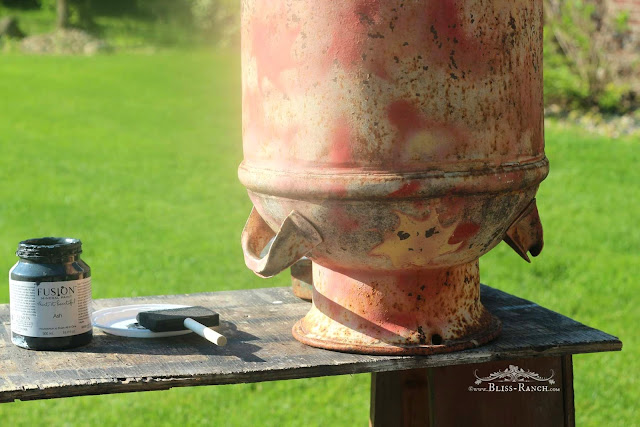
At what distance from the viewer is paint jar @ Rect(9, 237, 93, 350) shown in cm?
191

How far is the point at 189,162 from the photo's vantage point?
7.32 meters

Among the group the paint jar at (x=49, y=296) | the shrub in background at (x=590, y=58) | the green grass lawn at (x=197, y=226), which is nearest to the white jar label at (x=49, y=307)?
the paint jar at (x=49, y=296)

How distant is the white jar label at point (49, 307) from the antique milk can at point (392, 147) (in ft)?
1.33

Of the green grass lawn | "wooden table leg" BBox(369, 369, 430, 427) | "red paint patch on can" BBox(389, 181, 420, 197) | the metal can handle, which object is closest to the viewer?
"red paint patch on can" BBox(389, 181, 420, 197)

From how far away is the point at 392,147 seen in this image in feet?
6.06

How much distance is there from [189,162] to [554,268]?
3.64m

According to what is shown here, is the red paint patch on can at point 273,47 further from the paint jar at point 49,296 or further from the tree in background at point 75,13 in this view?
the tree in background at point 75,13

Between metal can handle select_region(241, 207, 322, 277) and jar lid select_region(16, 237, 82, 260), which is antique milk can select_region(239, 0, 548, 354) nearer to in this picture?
metal can handle select_region(241, 207, 322, 277)

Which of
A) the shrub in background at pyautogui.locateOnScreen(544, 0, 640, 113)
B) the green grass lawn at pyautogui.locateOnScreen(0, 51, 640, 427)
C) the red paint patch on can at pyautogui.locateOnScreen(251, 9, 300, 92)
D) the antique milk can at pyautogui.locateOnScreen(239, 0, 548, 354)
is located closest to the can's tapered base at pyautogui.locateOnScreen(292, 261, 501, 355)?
the antique milk can at pyautogui.locateOnScreen(239, 0, 548, 354)

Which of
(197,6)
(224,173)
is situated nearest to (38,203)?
(224,173)

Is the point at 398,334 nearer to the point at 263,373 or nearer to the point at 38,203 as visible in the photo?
the point at 263,373

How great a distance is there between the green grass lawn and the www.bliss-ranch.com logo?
1.26m

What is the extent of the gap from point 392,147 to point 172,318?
654 mm

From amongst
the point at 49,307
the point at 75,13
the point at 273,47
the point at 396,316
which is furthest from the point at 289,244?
the point at 75,13
